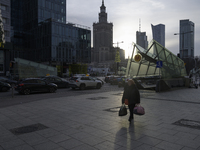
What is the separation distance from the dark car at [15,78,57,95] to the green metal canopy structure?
11.1 m

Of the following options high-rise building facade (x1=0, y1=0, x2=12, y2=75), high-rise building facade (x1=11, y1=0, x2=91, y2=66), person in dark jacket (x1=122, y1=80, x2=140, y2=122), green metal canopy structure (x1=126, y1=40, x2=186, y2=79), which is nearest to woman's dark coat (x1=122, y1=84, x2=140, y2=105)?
person in dark jacket (x1=122, y1=80, x2=140, y2=122)

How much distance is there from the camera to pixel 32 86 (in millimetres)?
17047

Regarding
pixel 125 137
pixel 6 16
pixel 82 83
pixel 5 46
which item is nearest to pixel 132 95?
pixel 125 137

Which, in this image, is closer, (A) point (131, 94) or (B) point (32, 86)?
(A) point (131, 94)

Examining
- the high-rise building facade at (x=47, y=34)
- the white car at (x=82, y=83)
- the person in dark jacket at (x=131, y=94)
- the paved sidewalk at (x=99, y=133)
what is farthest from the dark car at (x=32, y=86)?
the high-rise building facade at (x=47, y=34)

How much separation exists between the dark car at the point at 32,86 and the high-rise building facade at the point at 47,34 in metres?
37.9

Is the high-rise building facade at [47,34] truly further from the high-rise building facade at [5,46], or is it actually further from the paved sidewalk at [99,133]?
the paved sidewalk at [99,133]

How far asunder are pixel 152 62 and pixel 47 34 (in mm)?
40578

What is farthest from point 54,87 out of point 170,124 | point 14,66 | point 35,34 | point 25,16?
point 25,16

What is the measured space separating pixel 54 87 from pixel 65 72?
39802 millimetres

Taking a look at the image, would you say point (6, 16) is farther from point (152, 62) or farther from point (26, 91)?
point (152, 62)

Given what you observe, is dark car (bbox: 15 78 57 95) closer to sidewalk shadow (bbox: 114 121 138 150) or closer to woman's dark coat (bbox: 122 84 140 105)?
woman's dark coat (bbox: 122 84 140 105)

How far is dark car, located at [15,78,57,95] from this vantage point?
1653 centimetres

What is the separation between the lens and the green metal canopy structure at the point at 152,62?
22384 millimetres
